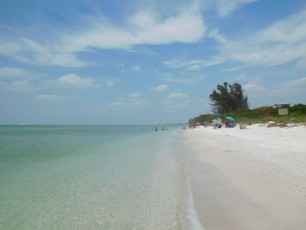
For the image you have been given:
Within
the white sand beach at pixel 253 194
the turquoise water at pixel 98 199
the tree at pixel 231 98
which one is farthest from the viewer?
the tree at pixel 231 98

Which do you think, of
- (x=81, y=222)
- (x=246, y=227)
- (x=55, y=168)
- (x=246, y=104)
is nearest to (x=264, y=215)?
(x=246, y=227)

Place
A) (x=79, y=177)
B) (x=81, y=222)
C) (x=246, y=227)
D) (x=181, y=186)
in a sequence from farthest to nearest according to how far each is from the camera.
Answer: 1. (x=79, y=177)
2. (x=181, y=186)
3. (x=81, y=222)
4. (x=246, y=227)

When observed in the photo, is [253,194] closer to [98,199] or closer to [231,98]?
[98,199]

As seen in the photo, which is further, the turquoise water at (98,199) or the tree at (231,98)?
the tree at (231,98)

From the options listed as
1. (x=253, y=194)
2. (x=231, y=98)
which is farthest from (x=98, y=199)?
(x=231, y=98)

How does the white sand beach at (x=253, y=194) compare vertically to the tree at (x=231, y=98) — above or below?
below

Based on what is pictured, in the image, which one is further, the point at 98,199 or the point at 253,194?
the point at 98,199

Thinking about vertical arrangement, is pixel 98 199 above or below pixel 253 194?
below

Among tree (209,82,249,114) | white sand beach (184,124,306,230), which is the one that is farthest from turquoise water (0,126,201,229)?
tree (209,82,249,114)

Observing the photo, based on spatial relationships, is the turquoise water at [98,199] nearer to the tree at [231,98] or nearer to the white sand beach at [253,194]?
the white sand beach at [253,194]

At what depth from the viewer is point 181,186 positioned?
873 centimetres

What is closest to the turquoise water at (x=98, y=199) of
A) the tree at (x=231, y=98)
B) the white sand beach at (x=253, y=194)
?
the white sand beach at (x=253, y=194)

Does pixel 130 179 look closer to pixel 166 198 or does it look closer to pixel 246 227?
pixel 166 198

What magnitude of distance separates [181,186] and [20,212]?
13.5 feet
